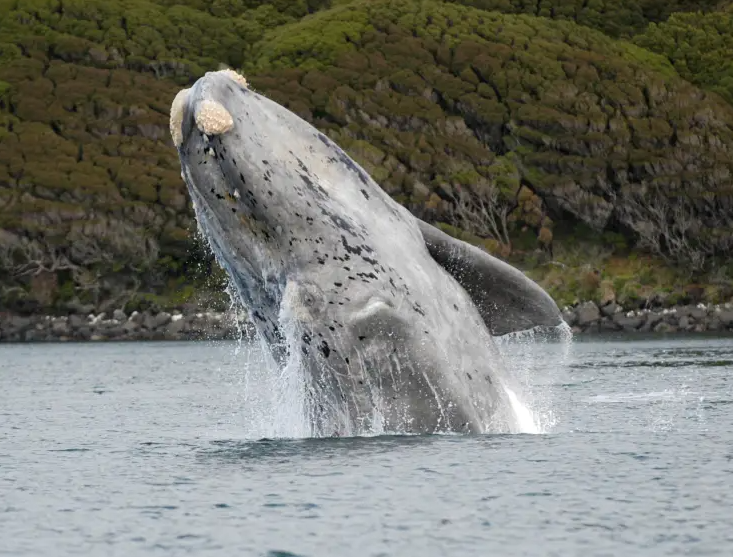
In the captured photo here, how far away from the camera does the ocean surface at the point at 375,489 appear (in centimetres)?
1247

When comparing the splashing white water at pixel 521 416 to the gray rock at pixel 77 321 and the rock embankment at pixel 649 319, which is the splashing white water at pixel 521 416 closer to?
the rock embankment at pixel 649 319

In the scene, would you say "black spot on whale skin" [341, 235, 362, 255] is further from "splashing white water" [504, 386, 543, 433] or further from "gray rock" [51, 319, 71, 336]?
"gray rock" [51, 319, 71, 336]

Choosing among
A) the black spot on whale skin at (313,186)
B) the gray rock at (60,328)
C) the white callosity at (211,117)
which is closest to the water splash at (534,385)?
the black spot on whale skin at (313,186)

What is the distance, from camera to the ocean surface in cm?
1247

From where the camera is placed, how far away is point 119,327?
103438mm

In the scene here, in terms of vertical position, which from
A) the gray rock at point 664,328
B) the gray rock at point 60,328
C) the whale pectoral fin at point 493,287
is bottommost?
the gray rock at point 60,328

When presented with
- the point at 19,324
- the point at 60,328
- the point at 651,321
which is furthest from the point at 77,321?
the point at 651,321

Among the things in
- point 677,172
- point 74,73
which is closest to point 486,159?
point 677,172

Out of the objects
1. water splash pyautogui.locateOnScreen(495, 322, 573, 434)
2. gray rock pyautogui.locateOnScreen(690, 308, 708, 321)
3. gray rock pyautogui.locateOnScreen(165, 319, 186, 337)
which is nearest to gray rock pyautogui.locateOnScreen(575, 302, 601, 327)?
gray rock pyautogui.locateOnScreen(690, 308, 708, 321)

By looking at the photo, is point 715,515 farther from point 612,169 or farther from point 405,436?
point 612,169

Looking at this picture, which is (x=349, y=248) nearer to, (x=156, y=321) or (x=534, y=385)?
(x=534, y=385)

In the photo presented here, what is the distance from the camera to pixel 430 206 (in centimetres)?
11806

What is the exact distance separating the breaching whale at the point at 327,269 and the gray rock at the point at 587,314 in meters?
76.1

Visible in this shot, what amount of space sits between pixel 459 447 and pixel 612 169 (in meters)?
108
